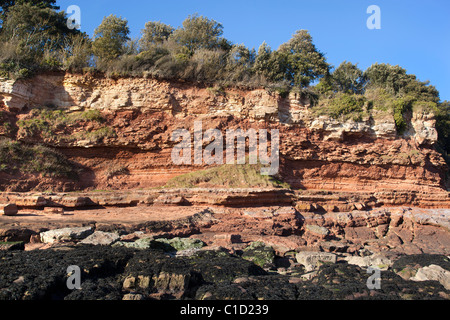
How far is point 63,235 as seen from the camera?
10055mm

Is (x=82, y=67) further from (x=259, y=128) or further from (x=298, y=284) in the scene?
(x=298, y=284)

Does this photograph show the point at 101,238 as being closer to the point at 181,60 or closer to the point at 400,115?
the point at 181,60

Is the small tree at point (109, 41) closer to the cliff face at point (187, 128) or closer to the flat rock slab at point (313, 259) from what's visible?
the cliff face at point (187, 128)

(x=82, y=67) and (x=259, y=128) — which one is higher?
(x=82, y=67)

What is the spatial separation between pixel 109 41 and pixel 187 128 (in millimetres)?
6160

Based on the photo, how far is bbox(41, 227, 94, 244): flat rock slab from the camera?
9992 mm

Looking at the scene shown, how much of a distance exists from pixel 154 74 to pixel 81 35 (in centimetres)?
661

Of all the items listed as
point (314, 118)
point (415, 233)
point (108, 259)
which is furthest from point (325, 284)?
point (314, 118)

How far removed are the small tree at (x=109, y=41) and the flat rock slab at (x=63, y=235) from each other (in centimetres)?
1040

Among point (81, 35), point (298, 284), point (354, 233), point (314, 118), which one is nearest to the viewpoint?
point (298, 284)

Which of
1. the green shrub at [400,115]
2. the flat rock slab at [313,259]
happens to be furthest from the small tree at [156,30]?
the flat rock slab at [313,259]

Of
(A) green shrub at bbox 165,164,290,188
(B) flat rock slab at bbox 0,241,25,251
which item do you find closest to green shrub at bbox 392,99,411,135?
(A) green shrub at bbox 165,164,290,188
